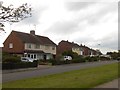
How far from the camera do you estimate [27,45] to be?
78.8 m

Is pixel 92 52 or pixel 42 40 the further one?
pixel 92 52

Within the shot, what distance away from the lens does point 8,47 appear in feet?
266

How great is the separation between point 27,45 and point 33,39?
5.43 m

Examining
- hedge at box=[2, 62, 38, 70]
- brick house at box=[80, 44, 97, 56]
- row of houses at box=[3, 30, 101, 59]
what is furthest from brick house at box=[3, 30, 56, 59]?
brick house at box=[80, 44, 97, 56]

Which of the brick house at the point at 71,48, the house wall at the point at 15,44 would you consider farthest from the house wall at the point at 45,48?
the brick house at the point at 71,48

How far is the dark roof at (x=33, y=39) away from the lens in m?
79.1

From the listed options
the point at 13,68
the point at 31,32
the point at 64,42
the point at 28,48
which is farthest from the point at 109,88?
the point at 64,42

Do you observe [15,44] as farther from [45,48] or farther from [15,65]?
[15,65]

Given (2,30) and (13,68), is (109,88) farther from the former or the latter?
(13,68)

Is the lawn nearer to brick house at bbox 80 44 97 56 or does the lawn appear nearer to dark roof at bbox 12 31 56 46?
dark roof at bbox 12 31 56 46

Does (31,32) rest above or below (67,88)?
above

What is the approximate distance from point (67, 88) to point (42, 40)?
244ft

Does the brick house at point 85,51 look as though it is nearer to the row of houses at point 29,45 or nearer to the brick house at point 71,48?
the brick house at point 71,48

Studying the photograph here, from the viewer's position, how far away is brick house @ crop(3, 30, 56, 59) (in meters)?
77.7
